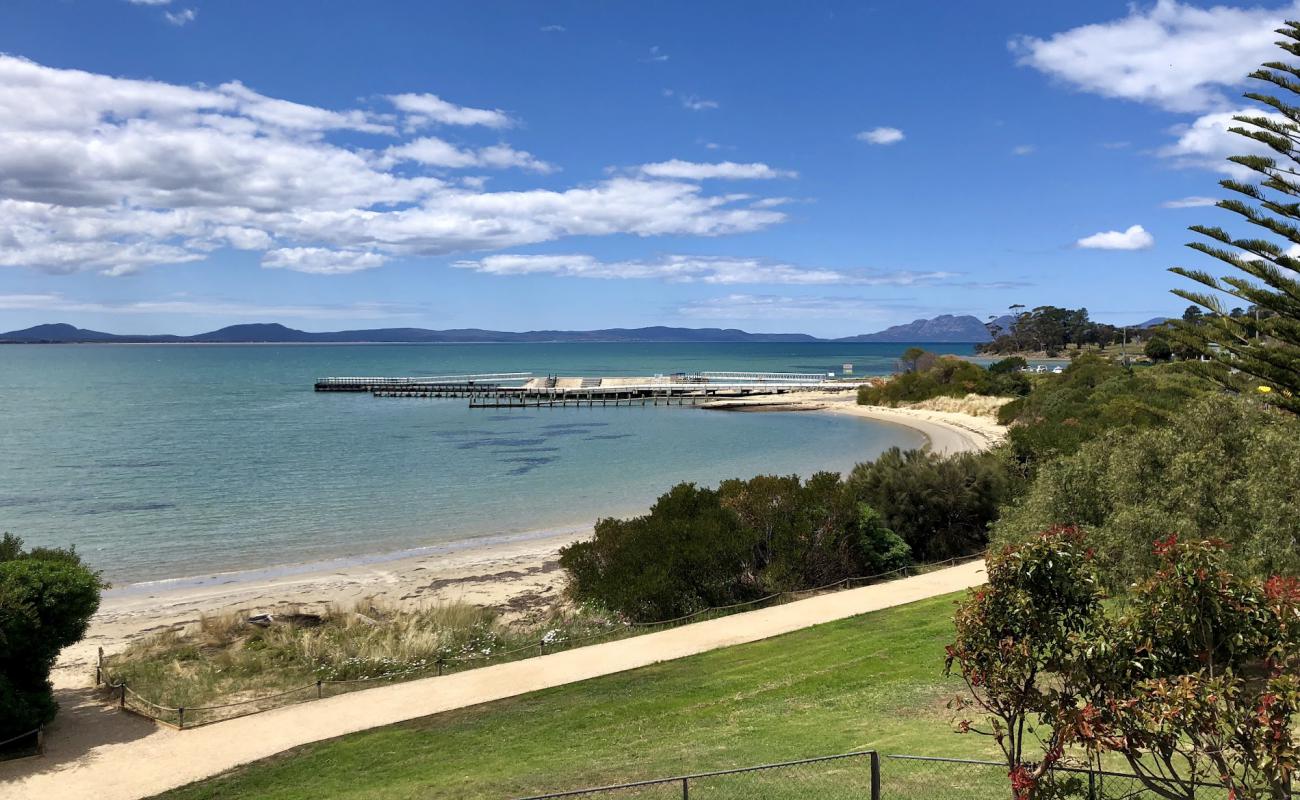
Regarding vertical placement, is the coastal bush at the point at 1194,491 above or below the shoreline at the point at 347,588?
above

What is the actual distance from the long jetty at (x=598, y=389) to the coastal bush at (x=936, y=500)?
66796 mm

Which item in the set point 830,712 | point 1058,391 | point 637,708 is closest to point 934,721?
point 830,712

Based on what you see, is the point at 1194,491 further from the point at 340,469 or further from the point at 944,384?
the point at 944,384

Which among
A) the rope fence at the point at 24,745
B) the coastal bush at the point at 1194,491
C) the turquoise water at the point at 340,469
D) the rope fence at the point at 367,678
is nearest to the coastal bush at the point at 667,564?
the rope fence at the point at 367,678

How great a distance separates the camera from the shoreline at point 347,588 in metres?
21.3

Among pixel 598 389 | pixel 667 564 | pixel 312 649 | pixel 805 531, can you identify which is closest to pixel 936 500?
pixel 805 531

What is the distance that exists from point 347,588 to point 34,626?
11434 millimetres

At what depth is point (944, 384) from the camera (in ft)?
269

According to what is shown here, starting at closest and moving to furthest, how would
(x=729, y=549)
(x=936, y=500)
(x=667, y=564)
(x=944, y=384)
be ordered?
(x=667, y=564)
(x=729, y=549)
(x=936, y=500)
(x=944, y=384)

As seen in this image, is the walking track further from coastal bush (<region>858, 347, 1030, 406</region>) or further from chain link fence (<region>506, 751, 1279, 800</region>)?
coastal bush (<region>858, 347, 1030, 406</region>)

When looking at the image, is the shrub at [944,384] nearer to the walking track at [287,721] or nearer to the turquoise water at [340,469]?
the turquoise water at [340,469]

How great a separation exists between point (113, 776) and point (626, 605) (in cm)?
1066

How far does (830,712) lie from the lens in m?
12.6

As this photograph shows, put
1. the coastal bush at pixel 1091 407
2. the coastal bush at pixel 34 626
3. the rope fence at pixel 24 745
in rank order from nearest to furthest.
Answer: the rope fence at pixel 24 745, the coastal bush at pixel 34 626, the coastal bush at pixel 1091 407
